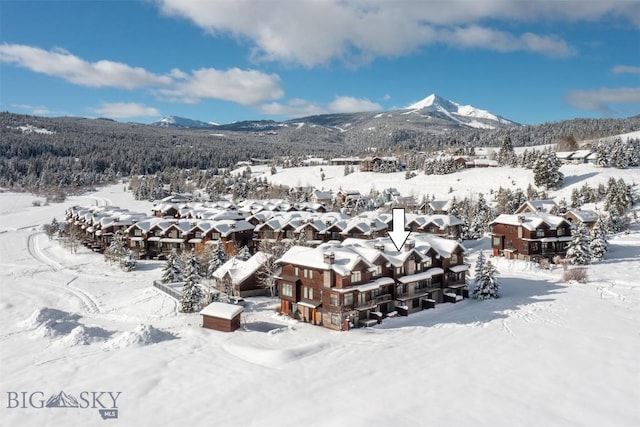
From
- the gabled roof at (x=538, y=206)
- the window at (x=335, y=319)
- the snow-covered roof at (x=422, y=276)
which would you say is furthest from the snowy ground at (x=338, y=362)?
the gabled roof at (x=538, y=206)

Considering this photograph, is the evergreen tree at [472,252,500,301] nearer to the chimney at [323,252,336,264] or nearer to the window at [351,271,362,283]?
the window at [351,271,362,283]

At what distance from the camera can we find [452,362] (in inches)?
1027

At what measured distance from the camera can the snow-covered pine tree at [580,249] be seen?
160ft

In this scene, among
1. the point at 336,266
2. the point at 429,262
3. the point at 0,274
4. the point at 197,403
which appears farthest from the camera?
the point at 0,274

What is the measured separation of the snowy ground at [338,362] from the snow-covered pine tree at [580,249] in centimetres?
488

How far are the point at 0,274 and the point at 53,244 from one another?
1993cm

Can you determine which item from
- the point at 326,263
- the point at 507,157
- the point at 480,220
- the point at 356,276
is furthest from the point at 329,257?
the point at 507,157

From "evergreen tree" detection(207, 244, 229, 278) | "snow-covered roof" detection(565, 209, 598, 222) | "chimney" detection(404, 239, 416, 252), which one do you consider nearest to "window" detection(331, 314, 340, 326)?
"chimney" detection(404, 239, 416, 252)

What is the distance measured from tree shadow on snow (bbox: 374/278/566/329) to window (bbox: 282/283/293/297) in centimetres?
769

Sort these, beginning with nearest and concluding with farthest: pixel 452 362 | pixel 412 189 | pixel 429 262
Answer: pixel 452 362
pixel 429 262
pixel 412 189

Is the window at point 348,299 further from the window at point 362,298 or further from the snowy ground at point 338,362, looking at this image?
the snowy ground at point 338,362

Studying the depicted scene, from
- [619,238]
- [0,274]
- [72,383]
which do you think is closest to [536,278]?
[619,238]

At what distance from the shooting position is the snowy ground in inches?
801

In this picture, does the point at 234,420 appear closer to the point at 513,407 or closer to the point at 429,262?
the point at 513,407
